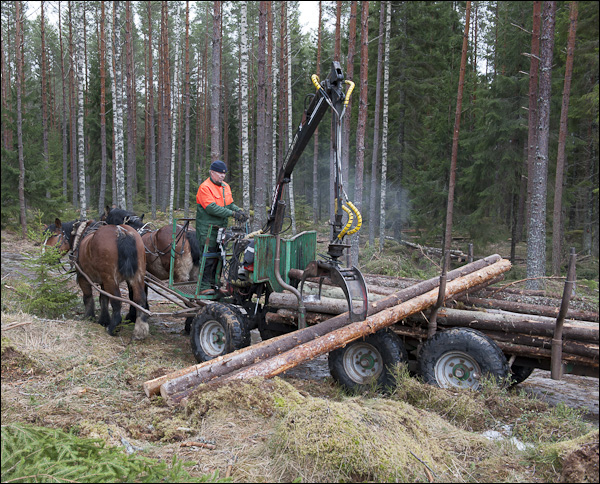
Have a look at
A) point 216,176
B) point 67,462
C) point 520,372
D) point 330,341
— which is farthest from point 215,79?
point 67,462

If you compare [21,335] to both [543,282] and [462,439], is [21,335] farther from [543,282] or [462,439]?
[543,282]

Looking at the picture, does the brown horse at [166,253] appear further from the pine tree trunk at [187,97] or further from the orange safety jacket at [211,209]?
the pine tree trunk at [187,97]

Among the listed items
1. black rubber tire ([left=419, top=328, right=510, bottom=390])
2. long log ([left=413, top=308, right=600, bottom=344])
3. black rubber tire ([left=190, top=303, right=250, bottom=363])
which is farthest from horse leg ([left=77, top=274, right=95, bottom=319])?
black rubber tire ([left=419, top=328, right=510, bottom=390])

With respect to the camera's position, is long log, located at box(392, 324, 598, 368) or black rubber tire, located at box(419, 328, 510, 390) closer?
long log, located at box(392, 324, 598, 368)

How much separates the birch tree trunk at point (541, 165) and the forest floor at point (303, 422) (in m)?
5.36

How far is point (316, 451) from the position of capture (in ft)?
10.8

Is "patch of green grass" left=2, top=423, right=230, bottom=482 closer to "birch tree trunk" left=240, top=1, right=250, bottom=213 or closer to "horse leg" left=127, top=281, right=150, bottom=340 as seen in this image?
"horse leg" left=127, top=281, right=150, bottom=340

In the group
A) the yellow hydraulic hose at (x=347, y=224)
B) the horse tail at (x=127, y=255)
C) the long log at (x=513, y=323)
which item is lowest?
the long log at (x=513, y=323)

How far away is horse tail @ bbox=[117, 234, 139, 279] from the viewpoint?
25.6 ft

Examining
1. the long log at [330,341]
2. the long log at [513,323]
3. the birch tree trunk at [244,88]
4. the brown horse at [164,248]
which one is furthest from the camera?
the birch tree trunk at [244,88]

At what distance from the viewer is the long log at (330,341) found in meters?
4.85

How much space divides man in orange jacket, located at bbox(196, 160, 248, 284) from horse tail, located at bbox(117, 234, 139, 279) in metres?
1.25

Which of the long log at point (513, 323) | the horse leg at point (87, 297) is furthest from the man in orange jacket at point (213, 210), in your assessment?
the long log at point (513, 323)

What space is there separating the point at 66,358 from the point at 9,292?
3671 millimetres
